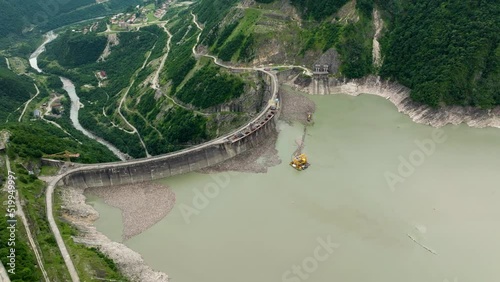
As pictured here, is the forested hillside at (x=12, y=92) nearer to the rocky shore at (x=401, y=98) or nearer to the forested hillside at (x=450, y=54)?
the rocky shore at (x=401, y=98)

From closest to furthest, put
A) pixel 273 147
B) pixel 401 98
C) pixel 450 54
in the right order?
pixel 273 147 → pixel 450 54 → pixel 401 98

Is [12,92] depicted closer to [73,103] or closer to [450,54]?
[73,103]

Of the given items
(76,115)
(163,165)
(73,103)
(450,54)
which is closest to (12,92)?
(73,103)

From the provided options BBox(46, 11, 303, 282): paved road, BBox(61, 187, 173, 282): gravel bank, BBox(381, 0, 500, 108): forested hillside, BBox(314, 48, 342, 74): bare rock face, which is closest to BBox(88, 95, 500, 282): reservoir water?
BBox(61, 187, 173, 282): gravel bank

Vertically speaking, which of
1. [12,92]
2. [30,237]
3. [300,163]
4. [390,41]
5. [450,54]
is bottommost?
[300,163]

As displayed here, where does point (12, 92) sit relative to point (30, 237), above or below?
below

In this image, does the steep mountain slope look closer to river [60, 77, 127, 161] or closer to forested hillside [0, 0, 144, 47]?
river [60, 77, 127, 161]
